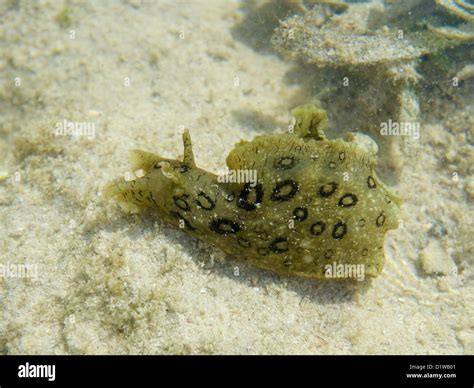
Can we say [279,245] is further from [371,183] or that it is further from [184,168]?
[184,168]

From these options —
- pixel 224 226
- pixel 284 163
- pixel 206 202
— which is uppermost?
pixel 284 163

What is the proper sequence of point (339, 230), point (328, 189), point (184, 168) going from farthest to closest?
point (184, 168) < point (339, 230) < point (328, 189)

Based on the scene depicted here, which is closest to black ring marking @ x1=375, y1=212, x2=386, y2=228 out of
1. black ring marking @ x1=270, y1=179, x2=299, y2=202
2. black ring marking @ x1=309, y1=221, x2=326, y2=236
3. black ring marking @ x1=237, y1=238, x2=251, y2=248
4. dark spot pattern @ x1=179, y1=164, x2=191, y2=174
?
black ring marking @ x1=309, y1=221, x2=326, y2=236

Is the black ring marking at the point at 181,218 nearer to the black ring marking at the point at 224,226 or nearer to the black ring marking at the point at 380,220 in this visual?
the black ring marking at the point at 224,226

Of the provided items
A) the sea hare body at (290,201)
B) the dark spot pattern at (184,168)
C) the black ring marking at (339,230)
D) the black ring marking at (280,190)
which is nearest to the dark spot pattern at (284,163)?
the sea hare body at (290,201)

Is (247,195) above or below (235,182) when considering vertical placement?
below

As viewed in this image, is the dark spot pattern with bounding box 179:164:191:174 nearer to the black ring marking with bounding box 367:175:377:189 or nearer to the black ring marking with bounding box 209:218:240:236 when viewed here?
the black ring marking with bounding box 209:218:240:236

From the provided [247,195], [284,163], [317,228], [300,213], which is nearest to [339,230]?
[317,228]
